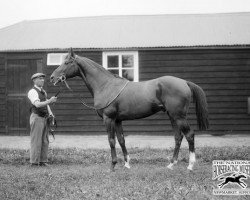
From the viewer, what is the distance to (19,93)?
1310cm

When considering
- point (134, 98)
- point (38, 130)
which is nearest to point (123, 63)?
point (38, 130)

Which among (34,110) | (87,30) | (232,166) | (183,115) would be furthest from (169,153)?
(87,30)

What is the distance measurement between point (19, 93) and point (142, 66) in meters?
4.45

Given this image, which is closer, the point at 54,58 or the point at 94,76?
the point at 94,76

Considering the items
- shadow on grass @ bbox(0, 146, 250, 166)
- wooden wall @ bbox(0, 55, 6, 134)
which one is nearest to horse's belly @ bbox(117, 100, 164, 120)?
shadow on grass @ bbox(0, 146, 250, 166)

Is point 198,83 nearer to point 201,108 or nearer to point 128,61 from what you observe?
point 128,61

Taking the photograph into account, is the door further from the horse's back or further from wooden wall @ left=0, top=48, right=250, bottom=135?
the horse's back

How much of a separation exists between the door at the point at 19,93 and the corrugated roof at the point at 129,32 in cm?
63

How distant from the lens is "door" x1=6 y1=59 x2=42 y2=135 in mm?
13102

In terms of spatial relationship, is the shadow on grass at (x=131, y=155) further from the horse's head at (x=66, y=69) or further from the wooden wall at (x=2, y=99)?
the wooden wall at (x=2, y=99)

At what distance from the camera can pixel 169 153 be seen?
347 inches

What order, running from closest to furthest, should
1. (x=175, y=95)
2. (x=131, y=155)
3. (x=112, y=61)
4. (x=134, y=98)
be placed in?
(x=175, y=95), (x=134, y=98), (x=131, y=155), (x=112, y=61)

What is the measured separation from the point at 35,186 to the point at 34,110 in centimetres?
243

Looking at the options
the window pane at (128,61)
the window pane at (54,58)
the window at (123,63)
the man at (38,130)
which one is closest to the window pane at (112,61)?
the window at (123,63)
